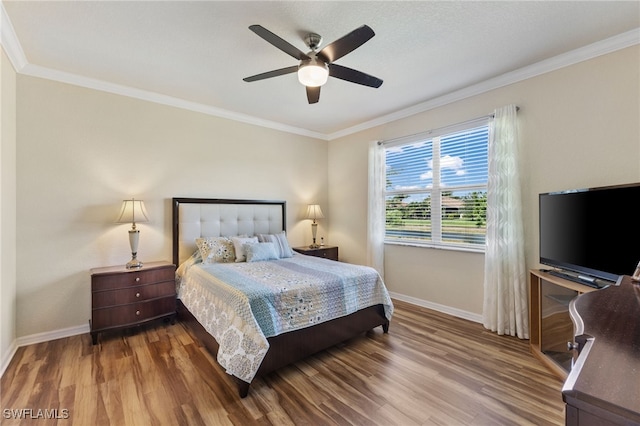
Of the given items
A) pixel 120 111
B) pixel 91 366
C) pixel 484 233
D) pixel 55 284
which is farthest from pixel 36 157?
pixel 484 233

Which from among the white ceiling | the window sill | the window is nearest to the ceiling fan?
the white ceiling

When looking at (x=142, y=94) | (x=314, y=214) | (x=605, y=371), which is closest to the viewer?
(x=605, y=371)

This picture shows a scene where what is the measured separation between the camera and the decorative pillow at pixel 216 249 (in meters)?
3.40

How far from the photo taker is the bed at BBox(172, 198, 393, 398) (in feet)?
6.82

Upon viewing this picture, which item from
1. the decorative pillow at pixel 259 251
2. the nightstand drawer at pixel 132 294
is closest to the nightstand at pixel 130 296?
the nightstand drawer at pixel 132 294

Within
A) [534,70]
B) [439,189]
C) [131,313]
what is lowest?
[131,313]

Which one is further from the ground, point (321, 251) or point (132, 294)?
point (321, 251)

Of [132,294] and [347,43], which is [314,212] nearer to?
[132,294]

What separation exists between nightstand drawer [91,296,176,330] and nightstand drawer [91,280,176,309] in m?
0.05

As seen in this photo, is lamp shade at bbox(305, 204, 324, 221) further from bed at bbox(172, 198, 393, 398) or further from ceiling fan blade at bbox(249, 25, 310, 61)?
ceiling fan blade at bbox(249, 25, 310, 61)

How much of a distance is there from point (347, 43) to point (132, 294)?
10.3 ft

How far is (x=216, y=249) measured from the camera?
347 centimetres

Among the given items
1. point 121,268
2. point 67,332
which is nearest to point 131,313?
point 121,268

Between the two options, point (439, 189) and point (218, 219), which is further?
point (218, 219)
